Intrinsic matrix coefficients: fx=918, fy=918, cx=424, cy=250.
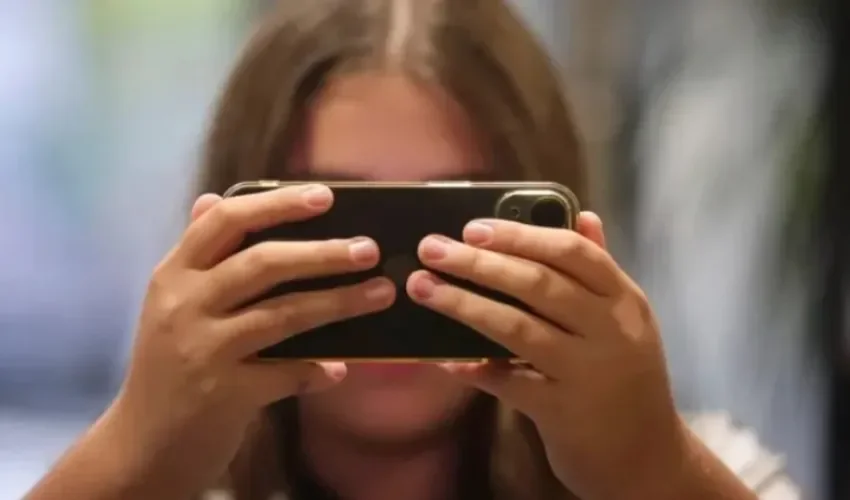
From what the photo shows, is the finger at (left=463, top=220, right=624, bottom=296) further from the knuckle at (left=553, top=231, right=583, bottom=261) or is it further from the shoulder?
the shoulder

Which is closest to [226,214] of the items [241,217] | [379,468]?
[241,217]

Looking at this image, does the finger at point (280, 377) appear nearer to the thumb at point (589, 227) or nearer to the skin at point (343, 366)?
the skin at point (343, 366)

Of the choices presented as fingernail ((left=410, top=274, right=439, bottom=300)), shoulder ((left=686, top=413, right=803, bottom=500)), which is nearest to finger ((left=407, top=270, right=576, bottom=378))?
fingernail ((left=410, top=274, right=439, bottom=300))

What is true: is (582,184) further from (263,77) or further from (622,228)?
(263,77)

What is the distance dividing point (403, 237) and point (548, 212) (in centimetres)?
6

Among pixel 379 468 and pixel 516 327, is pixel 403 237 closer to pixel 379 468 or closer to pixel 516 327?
pixel 516 327

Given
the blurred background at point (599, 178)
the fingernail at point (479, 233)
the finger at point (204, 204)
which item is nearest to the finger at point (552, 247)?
the fingernail at point (479, 233)

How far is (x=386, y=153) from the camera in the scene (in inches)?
19.5

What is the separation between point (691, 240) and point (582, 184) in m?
0.08

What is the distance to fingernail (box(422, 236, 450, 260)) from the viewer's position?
37 cm

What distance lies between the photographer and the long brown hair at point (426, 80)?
52cm

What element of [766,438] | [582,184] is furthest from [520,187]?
[766,438]

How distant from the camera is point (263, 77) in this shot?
21.1 inches

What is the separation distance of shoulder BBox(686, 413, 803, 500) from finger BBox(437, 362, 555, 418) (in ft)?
0.73
